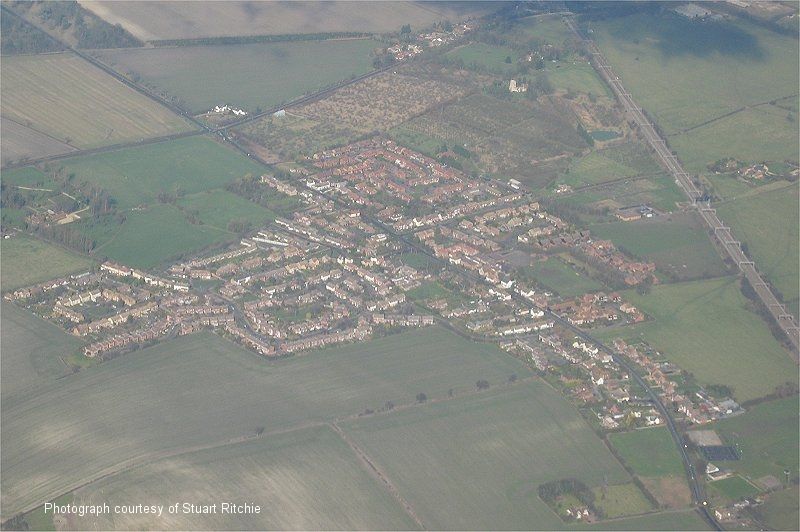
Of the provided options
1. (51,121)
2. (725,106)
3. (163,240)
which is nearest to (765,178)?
(725,106)

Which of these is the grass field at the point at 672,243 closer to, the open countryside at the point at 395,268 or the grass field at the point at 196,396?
the open countryside at the point at 395,268

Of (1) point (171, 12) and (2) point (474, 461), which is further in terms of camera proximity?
(1) point (171, 12)

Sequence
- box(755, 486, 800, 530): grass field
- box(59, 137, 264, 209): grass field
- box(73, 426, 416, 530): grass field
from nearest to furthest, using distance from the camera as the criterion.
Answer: box(73, 426, 416, 530): grass field, box(755, 486, 800, 530): grass field, box(59, 137, 264, 209): grass field

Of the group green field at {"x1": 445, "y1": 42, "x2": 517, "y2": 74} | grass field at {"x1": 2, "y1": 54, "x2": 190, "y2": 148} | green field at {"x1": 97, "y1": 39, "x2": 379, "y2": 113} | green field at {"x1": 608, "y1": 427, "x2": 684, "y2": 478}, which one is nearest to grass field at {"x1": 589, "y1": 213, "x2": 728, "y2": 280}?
green field at {"x1": 608, "y1": 427, "x2": 684, "y2": 478}

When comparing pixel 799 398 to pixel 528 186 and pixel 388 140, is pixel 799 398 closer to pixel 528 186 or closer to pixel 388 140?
pixel 528 186

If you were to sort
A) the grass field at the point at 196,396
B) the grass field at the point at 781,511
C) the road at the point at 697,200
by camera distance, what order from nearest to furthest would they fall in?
the grass field at the point at 781,511 → the grass field at the point at 196,396 → the road at the point at 697,200

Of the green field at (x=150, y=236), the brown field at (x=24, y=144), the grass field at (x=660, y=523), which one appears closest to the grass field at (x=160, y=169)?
the brown field at (x=24, y=144)

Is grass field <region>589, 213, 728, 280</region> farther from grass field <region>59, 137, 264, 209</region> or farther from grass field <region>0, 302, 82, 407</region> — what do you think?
grass field <region>0, 302, 82, 407</region>
